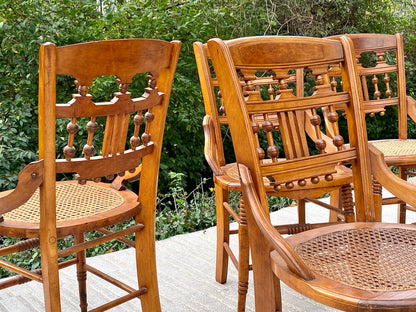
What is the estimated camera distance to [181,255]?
3.34 meters

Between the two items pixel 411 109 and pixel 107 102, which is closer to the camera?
pixel 107 102

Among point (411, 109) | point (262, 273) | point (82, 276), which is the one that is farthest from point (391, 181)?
point (411, 109)

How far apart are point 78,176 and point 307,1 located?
16.5 feet

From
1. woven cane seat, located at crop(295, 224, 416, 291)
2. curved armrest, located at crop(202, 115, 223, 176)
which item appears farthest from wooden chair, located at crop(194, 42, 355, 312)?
woven cane seat, located at crop(295, 224, 416, 291)

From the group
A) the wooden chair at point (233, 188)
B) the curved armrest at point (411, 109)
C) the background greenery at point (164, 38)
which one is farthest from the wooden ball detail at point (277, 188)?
the background greenery at point (164, 38)

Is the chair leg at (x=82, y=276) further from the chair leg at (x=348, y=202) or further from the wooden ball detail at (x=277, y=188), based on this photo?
the chair leg at (x=348, y=202)

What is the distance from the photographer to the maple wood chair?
163 centimetres

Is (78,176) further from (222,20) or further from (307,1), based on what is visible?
(307,1)

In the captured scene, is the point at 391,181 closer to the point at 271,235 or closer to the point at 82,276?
the point at 271,235

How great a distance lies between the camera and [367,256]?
154cm

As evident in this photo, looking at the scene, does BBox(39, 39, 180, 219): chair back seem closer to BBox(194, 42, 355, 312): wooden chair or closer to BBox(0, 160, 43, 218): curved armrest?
BBox(0, 160, 43, 218): curved armrest

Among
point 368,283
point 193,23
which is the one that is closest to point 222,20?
point 193,23

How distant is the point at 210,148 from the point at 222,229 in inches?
18.4

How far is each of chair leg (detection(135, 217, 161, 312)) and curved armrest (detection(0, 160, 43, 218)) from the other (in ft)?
1.72
